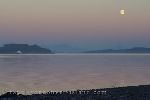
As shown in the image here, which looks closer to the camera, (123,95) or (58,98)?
(58,98)

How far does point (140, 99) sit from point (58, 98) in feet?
37.2

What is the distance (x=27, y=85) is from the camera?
11850cm

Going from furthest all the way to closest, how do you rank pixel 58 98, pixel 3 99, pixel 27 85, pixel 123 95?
1. pixel 27 85
2. pixel 123 95
3. pixel 58 98
4. pixel 3 99

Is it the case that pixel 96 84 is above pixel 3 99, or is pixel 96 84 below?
above

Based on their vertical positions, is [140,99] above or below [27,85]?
below

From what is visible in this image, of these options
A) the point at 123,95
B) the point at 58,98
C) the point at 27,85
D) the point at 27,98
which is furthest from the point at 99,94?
the point at 27,85

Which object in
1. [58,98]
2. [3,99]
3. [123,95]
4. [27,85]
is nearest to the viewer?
[3,99]

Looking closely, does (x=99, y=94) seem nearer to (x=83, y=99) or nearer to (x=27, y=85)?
(x=83, y=99)

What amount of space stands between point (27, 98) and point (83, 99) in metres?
7.34

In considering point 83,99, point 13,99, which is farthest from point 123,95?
point 13,99

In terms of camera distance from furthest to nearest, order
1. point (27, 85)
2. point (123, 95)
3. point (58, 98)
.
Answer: point (27, 85) < point (123, 95) < point (58, 98)

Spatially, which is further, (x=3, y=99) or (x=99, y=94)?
(x=99, y=94)

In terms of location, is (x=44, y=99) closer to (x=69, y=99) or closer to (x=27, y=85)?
(x=69, y=99)

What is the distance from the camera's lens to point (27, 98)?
50.0 m
